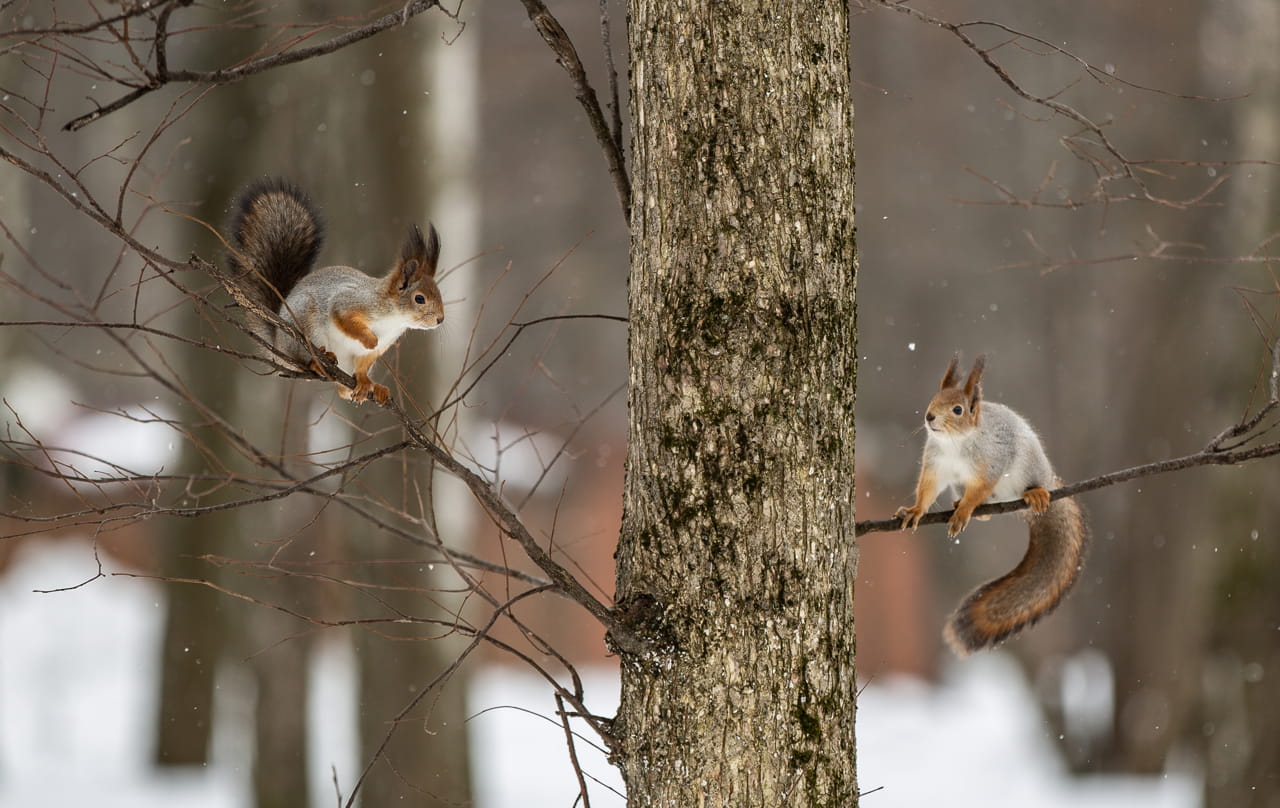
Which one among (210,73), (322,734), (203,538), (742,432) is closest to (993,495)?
(742,432)

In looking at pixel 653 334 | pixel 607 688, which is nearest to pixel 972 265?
pixel 607 688

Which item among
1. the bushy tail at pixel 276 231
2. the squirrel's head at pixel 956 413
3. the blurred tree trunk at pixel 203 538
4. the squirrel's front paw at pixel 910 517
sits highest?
the blurred tree trunk at pixel 203 538

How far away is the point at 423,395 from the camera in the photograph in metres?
5.02

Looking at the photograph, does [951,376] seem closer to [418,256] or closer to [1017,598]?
[1017,598]

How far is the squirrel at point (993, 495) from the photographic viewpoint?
2619 millimetres

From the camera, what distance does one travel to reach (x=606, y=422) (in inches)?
535

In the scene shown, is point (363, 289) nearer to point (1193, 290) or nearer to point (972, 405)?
point (972, 405)

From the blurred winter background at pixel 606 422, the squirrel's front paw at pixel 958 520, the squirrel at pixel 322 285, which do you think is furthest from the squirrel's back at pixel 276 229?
the squirrel's front paw at pixel 958 520

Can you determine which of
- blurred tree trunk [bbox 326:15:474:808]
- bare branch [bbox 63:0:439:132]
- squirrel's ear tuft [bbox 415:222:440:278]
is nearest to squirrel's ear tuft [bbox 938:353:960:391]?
squirrel's ear tuft [bbox 415:222:440:278]

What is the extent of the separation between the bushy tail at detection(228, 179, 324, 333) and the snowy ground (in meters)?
3.56

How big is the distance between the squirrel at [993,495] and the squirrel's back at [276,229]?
4.66 feet

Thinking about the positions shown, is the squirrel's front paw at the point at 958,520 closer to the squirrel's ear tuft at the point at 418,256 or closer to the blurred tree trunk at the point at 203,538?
the squirrel's ear tuft at the point at 418,256

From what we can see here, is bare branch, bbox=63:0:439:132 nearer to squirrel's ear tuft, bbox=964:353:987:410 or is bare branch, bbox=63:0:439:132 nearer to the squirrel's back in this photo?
the squirrel's back

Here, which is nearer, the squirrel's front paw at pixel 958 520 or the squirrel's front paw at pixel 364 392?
the squirrel's front paw at pixel 364 392
